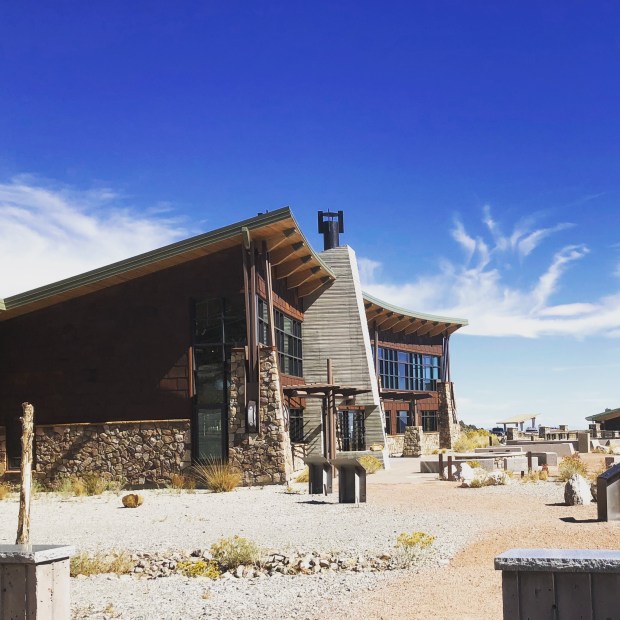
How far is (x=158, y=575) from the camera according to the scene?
12000mm

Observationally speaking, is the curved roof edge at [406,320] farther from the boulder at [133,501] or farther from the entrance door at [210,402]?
the boulder at [133,501]

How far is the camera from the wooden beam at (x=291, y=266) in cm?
3089

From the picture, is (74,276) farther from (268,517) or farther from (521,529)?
(521,529)

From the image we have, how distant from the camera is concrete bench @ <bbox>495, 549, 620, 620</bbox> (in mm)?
5590

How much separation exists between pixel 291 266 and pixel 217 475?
32.5 ft

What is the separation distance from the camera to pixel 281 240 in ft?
90.3

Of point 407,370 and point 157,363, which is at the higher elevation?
point 407,370

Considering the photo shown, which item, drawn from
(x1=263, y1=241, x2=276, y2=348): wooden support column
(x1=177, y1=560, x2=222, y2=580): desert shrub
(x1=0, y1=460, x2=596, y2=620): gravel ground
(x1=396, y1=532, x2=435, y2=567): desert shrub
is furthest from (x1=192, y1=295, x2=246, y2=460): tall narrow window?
(x1=177, y1=560, x2=222, y2=580): desert shrub

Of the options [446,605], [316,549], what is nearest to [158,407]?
[316,549]

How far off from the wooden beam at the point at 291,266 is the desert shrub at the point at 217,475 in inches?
318

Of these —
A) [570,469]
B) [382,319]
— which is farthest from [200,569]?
[382,319]

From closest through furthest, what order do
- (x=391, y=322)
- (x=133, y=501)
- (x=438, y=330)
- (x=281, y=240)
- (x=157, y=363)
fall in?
(x=133, y=501) < (x=157, y=363) < (x=281, y=240) < (x=391, y=322) < (x=438, y=330)

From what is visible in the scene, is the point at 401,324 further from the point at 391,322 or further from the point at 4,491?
the point at 4,491

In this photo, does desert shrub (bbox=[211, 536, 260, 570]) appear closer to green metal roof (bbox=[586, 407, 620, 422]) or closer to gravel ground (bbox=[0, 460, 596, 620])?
gravel ground (bbox=[0, 460, 596, 620])
